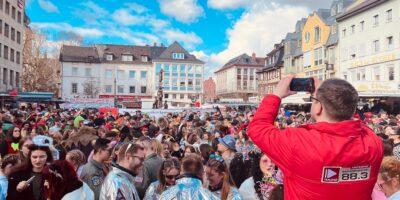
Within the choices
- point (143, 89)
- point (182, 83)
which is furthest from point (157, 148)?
point (182, 83)

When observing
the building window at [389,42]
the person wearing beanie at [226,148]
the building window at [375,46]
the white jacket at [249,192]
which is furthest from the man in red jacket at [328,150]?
the building window at [375,46]

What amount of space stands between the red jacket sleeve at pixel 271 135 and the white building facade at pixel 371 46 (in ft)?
94.0

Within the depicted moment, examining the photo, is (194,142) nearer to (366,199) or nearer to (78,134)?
(78,134)

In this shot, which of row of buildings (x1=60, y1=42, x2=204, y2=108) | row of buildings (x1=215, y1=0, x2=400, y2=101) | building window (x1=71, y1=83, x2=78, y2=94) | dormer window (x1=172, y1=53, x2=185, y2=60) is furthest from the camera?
dormer window (x1=172, y1=53, x2=185, y2=60)

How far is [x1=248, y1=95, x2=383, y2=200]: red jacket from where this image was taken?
2.11 metres

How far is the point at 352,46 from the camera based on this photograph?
3922 cm

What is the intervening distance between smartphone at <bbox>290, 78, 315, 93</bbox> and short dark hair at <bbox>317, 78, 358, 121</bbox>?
0.27 feet

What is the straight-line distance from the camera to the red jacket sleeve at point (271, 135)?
2.19 meters

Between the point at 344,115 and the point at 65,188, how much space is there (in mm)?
2927

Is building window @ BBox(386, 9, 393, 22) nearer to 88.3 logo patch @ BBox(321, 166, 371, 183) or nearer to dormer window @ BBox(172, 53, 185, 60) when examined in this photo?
88.3 logo patch @ BBox(321, 166, 371, 183)

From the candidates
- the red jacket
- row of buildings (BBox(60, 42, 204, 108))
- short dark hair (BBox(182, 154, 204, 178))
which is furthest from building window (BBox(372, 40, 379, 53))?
row of buildings (BBox(60, 42, 204, 108))

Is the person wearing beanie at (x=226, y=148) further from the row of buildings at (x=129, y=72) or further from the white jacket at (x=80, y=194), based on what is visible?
the row of buildings at (x=129, y=72)

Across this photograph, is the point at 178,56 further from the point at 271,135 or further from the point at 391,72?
the point at 271,135

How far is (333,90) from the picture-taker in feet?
7.01
